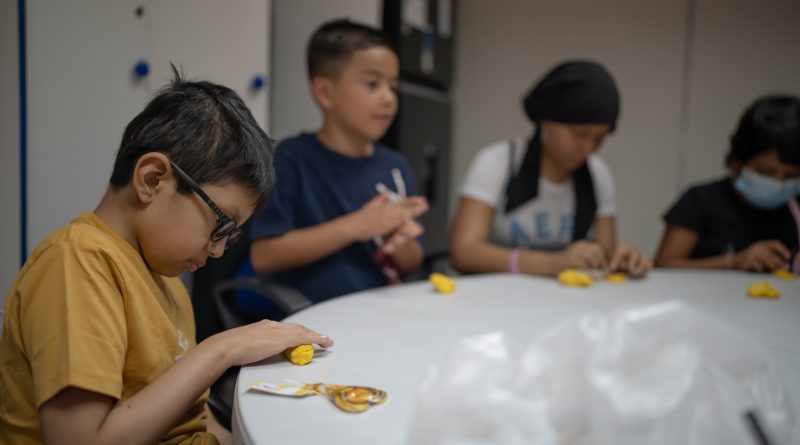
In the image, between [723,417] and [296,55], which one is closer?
[723,417]

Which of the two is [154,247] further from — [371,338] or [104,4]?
[104,4]

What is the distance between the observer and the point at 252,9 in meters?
1.50

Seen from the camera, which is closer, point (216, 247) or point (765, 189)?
point (216, 247)

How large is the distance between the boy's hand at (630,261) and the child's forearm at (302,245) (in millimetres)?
591

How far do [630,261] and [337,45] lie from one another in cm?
85

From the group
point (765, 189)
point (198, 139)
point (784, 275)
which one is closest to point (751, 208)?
point (765, 189)

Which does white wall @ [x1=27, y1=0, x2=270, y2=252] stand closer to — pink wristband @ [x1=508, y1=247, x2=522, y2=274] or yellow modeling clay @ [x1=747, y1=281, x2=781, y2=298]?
pink wristband @ [x1=508, y1=247, x2=522, y2=274]

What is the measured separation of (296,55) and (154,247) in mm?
1567

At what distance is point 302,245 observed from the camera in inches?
53.0

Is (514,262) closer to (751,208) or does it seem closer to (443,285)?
(443,285)

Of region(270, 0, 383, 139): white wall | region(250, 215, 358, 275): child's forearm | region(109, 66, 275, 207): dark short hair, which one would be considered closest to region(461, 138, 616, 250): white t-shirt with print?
region(250, 215, 358, 275): child's forearm

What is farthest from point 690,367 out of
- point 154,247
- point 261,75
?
point 261,75

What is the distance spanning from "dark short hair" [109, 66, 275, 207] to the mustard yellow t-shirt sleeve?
0.14m

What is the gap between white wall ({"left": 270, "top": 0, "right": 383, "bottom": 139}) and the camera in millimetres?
2176
